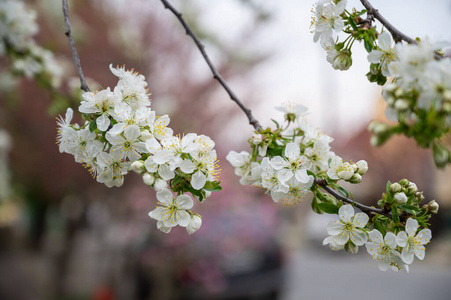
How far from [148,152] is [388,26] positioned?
2.94 ft

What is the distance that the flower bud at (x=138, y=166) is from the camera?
3.99 feet

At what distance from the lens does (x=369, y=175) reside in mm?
14000

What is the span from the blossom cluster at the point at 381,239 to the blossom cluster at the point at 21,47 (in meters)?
2.18

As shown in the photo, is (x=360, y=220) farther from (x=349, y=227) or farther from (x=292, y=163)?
(x=292, y=163)

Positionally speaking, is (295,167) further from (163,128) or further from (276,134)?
(163,128)

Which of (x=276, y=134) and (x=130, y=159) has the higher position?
(x=276, y=134)

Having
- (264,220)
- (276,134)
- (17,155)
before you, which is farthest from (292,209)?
(276,134)

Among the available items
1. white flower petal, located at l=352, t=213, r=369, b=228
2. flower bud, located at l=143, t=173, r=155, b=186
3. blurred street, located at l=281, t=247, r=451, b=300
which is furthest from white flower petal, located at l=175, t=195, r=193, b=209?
blurred street, located at l=281, t=247, r=451, b=300

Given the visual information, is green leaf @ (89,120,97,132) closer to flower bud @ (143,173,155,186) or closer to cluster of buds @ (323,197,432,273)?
flower bud @ (143,173,155,186)

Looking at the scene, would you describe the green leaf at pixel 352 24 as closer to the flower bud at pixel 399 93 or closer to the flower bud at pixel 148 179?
the flower bud at pixel 399 93

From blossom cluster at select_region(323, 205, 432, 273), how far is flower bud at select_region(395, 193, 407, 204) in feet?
0.20

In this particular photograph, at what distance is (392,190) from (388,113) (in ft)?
0.96

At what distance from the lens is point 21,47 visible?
2635 mm

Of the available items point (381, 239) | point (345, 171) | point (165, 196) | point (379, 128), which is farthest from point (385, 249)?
point (165, 196)
